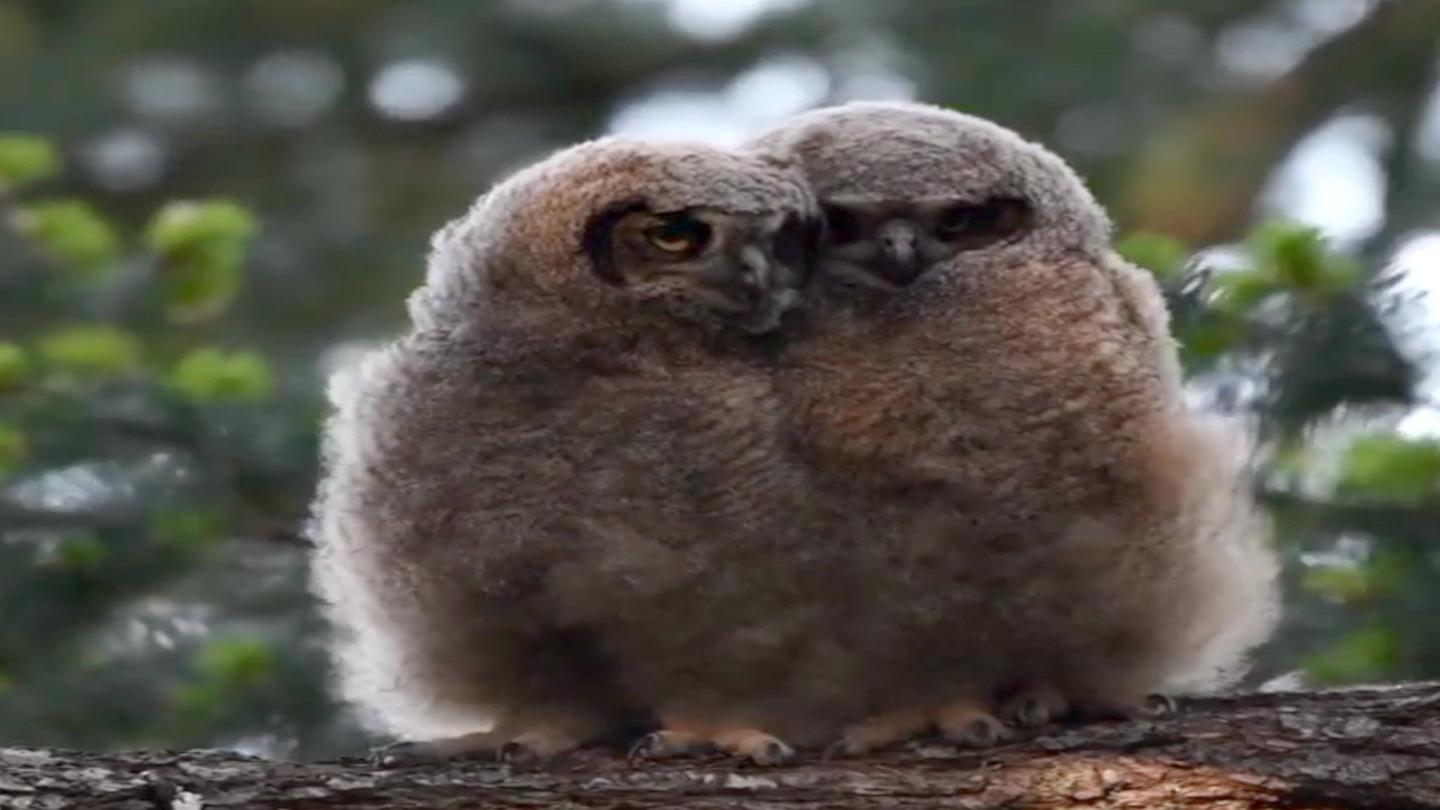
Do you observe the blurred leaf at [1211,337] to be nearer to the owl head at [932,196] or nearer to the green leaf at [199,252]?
the owl head at [932,196]

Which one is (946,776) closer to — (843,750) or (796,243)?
(843,750)

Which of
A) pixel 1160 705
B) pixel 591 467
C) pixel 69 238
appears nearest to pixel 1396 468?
pixel 1160 705

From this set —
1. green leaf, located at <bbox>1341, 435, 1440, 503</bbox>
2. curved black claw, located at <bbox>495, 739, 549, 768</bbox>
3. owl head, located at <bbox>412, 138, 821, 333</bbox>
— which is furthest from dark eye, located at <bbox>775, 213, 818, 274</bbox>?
green leaf, located at <bbox>1341, 435, 1440, 503</bbox>

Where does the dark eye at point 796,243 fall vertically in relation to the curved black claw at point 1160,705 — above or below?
above

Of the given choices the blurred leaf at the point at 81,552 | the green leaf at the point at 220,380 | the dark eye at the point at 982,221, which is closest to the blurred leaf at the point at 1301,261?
the dark eye at the point at 982,221

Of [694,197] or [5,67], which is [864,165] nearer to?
[694,197]


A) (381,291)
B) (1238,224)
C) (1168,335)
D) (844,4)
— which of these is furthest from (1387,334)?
(844,4)
